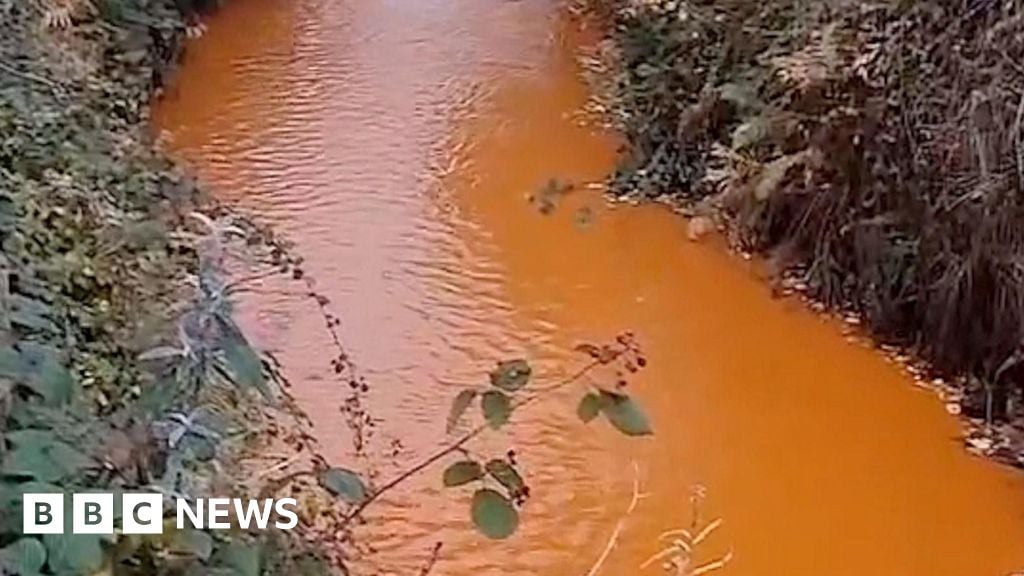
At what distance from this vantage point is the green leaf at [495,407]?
7.11ft

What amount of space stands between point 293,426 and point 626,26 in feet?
13.5

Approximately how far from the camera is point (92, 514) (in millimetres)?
2342

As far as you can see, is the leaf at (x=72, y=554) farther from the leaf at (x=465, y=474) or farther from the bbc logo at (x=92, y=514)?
the leaf at (x=465, y=474)

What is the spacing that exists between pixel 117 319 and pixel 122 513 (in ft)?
7.57

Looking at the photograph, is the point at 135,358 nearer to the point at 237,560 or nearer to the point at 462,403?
the point at 237,560

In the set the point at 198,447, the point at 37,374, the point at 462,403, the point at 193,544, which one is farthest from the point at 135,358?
the point at 462,403

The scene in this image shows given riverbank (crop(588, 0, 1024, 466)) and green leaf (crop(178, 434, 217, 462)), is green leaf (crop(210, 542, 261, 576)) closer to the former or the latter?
green leaf (crop(178, 434, 217, 462))

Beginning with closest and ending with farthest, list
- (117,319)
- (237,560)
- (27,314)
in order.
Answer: (237,560), (27,314), (117,319)

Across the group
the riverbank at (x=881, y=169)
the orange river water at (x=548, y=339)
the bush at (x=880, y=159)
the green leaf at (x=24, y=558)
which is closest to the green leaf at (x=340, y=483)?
the green leaf at (x=24, y=558)

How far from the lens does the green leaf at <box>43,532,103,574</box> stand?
220cm

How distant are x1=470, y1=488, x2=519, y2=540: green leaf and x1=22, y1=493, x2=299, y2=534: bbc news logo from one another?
0.63m

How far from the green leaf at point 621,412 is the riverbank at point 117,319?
752 millimetres

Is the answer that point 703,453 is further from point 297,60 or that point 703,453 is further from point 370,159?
point 297,60

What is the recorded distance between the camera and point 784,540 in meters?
4.86
